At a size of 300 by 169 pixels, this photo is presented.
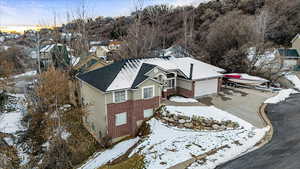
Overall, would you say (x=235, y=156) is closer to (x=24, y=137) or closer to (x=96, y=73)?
(x=96, y=73)

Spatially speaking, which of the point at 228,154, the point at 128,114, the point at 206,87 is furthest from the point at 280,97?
the point at 128,114

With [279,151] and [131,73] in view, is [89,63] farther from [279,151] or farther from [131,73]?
[279,151]

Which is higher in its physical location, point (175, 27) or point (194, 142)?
point (175, 27)

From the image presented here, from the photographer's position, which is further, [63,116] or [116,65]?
[116,65]

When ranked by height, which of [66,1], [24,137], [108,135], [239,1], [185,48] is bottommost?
[24,137]

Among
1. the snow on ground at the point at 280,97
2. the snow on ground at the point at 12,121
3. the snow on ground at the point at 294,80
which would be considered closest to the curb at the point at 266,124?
the snow on ground at the point at 280,97

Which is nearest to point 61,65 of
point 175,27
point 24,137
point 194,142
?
point 24,137
